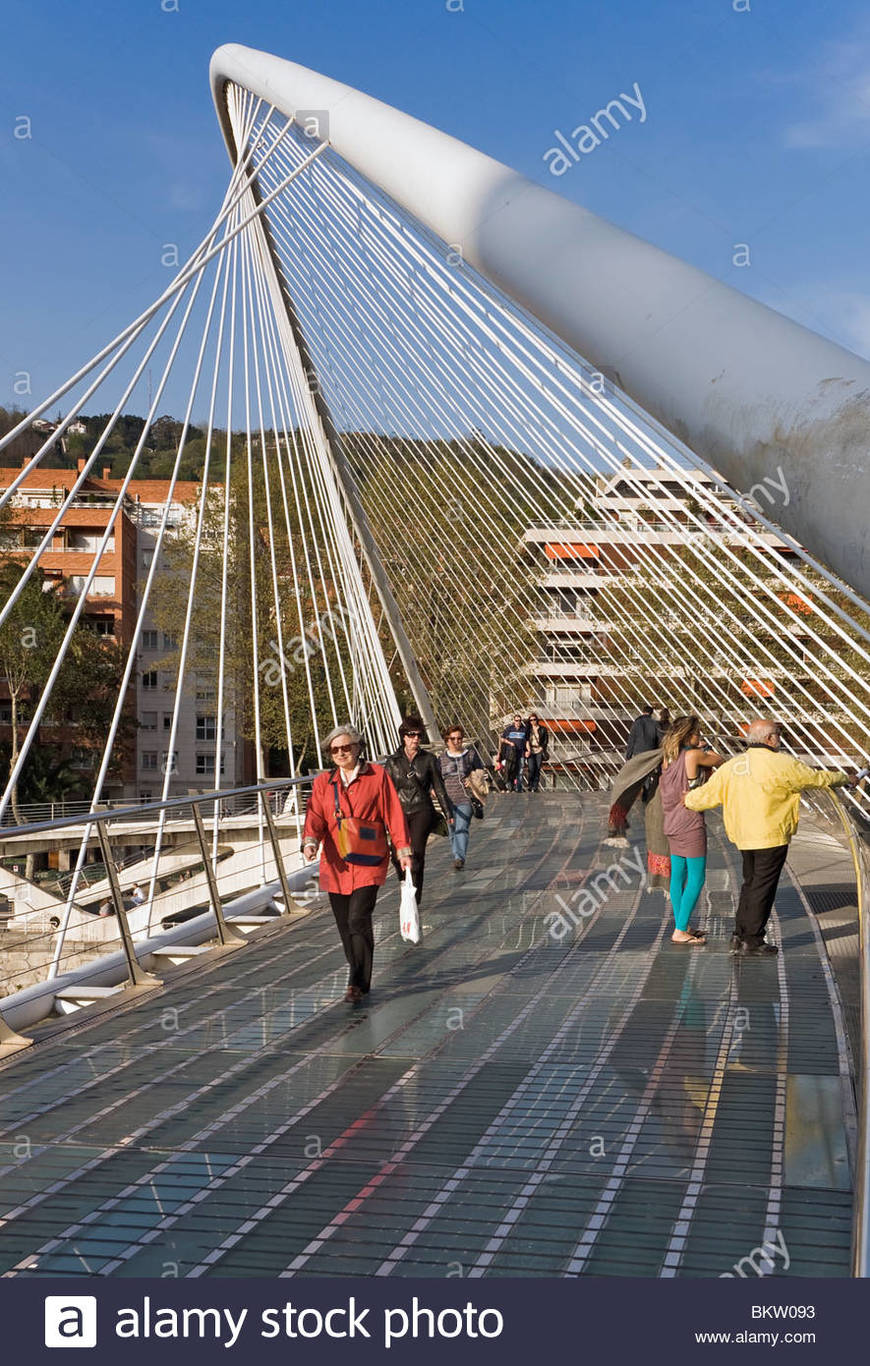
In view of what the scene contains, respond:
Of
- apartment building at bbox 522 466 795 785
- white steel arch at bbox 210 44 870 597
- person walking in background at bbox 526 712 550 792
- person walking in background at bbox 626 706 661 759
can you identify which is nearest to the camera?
white steel arch at bbox 210 44 870 597

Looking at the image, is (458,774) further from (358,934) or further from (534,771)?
(534,771)

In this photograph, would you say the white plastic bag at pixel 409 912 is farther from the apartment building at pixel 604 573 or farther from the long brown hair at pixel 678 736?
the apartment building at pixel 604 573

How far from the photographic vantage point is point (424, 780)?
10734mm

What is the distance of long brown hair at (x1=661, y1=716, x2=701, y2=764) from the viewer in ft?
30.6

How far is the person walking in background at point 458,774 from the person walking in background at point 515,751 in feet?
29.6

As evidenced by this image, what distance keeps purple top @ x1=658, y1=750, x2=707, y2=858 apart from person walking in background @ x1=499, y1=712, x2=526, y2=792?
12.9 meters

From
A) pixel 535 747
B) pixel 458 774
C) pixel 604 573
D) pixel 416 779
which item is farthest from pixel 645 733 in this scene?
pixel 535 747

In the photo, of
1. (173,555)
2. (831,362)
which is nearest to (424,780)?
(831,362)

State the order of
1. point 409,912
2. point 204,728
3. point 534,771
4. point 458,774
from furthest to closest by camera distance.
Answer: point 204,728 < point 534,771 < point 458,774 < point 409,912

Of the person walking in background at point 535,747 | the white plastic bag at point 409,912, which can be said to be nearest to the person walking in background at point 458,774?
the white plastic bag at point 409,912

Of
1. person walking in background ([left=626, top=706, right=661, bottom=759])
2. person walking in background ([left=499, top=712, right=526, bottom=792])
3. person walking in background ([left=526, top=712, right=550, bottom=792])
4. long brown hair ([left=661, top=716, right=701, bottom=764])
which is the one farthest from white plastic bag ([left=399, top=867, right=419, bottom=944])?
person walking in background ([left=526, top=712, right=550, bottom=792])

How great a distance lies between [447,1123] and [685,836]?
4.13 m

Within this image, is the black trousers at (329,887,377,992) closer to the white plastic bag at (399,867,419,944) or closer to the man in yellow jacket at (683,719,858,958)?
the white plastic bag at (399,867,419,944)

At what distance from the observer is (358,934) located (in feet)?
24.3
